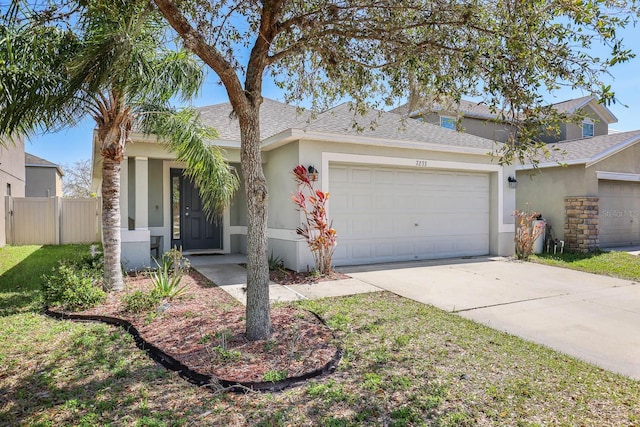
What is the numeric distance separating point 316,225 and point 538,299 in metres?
4.04

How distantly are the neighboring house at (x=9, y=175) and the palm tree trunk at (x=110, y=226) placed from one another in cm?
818

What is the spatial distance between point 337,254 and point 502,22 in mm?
5664

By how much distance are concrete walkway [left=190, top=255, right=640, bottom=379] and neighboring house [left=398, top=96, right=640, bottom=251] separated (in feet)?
13.2

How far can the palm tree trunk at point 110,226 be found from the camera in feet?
20.2

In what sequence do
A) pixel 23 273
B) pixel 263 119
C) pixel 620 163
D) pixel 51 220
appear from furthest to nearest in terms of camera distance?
pixel 51 220 → pixel 620 163 → pixel 263 119 → pixel 23 273

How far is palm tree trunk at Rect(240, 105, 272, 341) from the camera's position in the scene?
4.11 m

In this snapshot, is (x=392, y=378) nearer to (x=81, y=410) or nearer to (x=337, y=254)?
(x=81, y=410)

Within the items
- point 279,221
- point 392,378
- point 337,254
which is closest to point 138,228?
point 279,221

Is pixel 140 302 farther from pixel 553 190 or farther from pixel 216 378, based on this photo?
pixel 553 190

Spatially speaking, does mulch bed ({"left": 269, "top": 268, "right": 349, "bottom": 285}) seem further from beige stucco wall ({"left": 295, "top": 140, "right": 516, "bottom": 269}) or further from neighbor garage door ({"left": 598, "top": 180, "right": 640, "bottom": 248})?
neighbor garage door ({"left": 598, "top": 180, "right": 640, "bottom": 248})

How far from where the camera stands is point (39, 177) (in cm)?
2427

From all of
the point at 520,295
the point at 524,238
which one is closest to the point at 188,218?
the point at 520,295

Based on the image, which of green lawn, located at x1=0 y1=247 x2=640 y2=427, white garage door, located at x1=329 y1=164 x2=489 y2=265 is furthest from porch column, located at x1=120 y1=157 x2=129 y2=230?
white garage door, located at x1=329 y1=164 x2=489 y2=265

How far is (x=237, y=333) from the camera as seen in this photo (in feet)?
14.2
